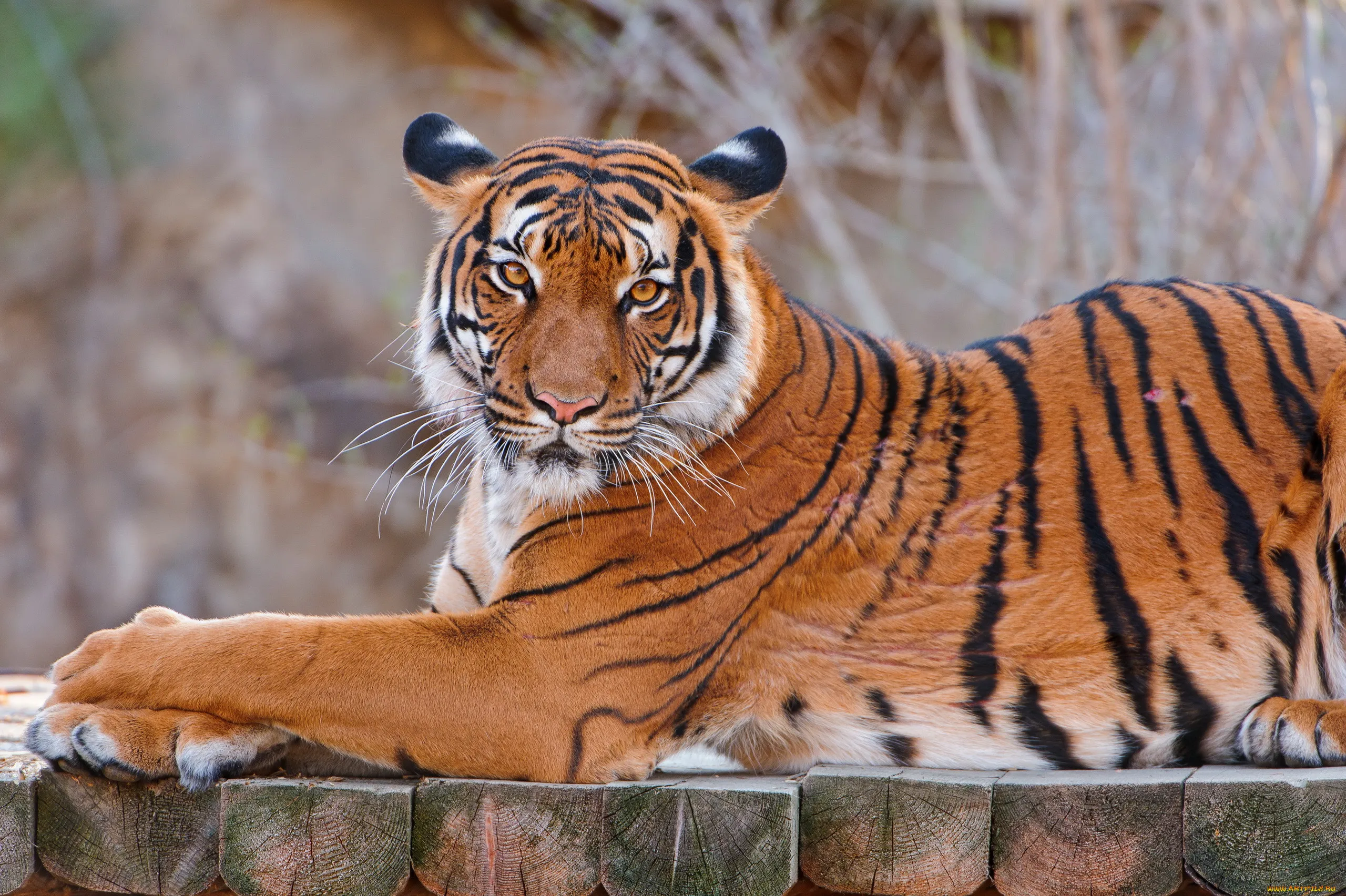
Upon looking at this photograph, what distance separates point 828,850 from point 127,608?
7108 mm

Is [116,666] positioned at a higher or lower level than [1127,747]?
higher

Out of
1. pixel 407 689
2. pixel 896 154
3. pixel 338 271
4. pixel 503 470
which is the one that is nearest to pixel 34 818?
pixel 407 689

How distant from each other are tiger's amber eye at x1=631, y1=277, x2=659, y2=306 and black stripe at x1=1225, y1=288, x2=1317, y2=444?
4.23 feet

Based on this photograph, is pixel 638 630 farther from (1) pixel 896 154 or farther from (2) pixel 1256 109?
(1) pixel 896 154

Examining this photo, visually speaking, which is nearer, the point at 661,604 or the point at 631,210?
the point at 661,604

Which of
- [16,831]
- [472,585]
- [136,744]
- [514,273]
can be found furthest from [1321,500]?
[16,831]

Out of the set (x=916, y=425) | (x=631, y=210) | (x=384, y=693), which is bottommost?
(x=384, y=693)

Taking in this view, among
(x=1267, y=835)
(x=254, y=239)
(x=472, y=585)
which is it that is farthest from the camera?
(x=254, y=239)

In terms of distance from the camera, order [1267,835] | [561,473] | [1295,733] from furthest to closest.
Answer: [561,473], [1295,733], [1267,835]

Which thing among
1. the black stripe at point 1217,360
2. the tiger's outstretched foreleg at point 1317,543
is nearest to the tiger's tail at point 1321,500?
the tiger's outstretched foreleg at point 1317,543

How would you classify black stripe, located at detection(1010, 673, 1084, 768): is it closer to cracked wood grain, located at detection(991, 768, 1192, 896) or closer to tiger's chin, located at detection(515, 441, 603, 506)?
cracked wood grain, located at detection(991, 768, 1192, 896)

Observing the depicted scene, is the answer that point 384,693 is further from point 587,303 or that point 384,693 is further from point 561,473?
point 587,303

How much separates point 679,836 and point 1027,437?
47.5 inches

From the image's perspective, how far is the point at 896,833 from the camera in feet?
6.86
